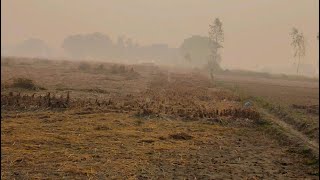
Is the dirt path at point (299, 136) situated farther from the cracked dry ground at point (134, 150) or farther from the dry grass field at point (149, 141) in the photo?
the cracked dry ground at point (134, 150)

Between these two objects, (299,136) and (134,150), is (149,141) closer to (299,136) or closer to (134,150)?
(134,150)

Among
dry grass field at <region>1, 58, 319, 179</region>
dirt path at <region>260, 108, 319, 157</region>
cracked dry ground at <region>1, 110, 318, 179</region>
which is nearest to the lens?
cracked dry ground at <region>1, 110, 318, 179</region>

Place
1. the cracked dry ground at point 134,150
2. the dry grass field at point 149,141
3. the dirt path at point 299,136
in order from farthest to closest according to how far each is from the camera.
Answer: the dirt path at point 299,136, the dry grass field at point 149,141, the cracked dry ground at point 134,150

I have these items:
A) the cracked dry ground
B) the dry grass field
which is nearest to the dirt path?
the dry grass field

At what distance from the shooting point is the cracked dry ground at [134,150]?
16.5 metres

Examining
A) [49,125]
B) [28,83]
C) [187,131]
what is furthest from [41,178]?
[28,83]

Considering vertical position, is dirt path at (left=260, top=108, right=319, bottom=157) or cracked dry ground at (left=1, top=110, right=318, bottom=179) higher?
dirt path at (left=260, top=108, right=319, bottom=157)

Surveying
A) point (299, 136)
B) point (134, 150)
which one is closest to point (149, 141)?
point (134, 150)

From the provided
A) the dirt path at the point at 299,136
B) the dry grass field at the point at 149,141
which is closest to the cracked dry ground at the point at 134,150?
the dry grass field at the point at 149,141

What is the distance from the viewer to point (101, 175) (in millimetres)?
15641

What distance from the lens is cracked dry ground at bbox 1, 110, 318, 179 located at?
16.5 meters

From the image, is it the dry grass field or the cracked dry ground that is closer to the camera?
the cracked dry ground

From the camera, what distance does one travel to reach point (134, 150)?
66.6ft

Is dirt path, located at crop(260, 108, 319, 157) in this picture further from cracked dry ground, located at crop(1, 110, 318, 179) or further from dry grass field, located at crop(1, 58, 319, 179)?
cracked dry ground, located at crop(1, 110, 318, 179)
